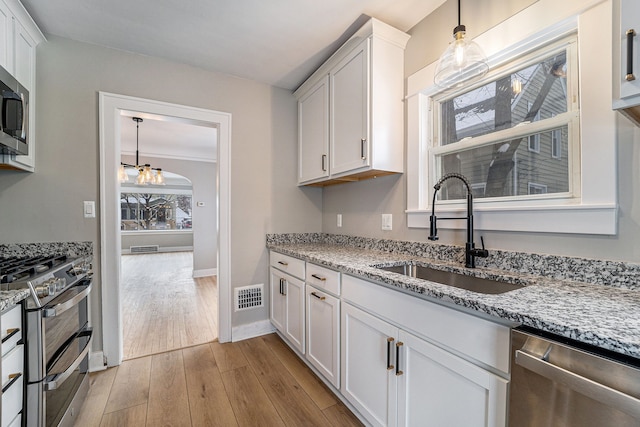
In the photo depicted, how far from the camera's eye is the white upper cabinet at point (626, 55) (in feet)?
A: 2.39

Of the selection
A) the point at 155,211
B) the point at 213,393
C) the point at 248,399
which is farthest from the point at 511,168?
the point at 155,211

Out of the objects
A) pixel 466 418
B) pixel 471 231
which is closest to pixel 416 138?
pixel 471 231

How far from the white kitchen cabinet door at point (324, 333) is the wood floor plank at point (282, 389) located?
0.19 metres

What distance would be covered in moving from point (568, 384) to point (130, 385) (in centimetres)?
242

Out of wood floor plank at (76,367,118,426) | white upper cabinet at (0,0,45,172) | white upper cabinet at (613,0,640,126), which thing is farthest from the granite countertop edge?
white upper cabinet at (0,0,45,172)

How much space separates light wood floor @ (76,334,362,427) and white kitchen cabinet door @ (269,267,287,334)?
0.25 meters

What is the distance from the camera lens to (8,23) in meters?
1.58

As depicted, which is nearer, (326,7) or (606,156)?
(606,156)

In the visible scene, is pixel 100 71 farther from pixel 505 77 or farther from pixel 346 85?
pixel 505 77

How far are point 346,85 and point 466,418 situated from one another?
2019mm

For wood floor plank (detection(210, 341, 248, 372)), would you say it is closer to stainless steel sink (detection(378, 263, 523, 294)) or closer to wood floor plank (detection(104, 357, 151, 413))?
wood floor plank (detection(104, 357, 151, 413))

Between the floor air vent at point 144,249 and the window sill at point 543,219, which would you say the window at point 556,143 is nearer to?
the window sill at point 543,219

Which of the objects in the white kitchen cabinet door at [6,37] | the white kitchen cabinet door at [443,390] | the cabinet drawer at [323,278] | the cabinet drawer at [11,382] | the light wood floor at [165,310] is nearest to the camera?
Result: the white kitchen cabinet door at [443,390]

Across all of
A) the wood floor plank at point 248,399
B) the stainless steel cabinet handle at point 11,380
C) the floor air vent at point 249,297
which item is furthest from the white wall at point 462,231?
the stainless steel cabinet handle at point 11,380
